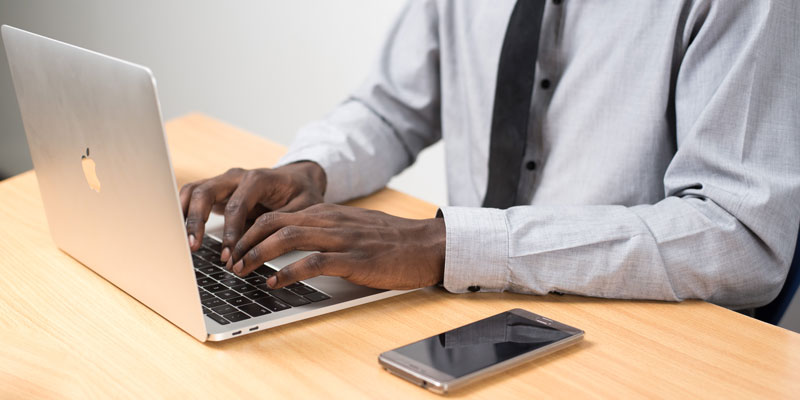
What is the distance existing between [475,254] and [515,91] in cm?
39

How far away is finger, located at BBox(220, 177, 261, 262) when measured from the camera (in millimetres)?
934

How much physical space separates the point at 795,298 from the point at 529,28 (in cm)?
52

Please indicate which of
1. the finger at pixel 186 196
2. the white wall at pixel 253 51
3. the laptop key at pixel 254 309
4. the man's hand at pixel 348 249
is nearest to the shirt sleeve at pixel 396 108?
the finger at pixel 186 196

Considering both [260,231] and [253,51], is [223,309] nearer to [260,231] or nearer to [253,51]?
[260,231]

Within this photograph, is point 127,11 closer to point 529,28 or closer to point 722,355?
point 529,28

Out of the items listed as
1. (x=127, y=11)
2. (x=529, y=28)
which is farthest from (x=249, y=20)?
(x=529, y=28)

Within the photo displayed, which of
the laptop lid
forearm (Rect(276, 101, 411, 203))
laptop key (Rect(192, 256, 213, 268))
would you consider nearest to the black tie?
forearm (Rect(276, 101, 411, 203))

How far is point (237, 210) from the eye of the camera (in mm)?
985

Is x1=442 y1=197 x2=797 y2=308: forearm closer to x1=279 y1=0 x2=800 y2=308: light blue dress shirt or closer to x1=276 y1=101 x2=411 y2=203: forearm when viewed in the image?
x1=279 y1=0 x2=800 y2=308: light blue dress shirt

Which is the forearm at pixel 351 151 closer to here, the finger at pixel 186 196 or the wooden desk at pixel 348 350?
the finger at pixel 186 196

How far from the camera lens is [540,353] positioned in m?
0.75

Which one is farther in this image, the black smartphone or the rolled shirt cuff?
the rolled shirt cuff

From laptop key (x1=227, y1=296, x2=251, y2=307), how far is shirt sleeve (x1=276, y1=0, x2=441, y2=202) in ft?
1.46

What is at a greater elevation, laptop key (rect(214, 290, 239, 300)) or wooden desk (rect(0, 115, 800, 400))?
laptop key (rect(214, 290, 239, 300))
